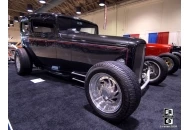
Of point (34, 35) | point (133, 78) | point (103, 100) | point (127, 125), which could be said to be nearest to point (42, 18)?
point (34, 35)

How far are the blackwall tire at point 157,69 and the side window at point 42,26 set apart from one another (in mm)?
2164

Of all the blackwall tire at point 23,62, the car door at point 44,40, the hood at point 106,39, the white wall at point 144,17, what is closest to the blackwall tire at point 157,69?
the hood at point 106,39

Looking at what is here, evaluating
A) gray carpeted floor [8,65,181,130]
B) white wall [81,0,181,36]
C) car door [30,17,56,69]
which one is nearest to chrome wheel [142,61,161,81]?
gray carpeted floor [8,65,181,130]

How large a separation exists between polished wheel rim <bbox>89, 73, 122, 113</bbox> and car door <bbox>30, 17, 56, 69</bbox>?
144 cm

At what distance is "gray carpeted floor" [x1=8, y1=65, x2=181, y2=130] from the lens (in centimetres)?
146

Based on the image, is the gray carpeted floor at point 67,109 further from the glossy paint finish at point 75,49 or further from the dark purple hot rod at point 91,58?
the glossy paint finish at point 75,49

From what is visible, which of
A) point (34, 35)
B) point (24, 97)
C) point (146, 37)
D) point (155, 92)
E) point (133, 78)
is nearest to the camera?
point (133, 78)

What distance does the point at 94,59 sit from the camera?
2.21 metres

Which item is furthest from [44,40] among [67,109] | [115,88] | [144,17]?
[144,17]

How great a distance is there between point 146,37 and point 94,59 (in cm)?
765

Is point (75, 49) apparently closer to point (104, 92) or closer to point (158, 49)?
point (104, 92)

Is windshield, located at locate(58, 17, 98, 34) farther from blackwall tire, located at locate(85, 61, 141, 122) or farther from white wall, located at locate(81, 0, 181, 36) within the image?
white wall, located at locate(81, 0, 181, 36)

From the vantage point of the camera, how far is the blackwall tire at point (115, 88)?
4.54 feet
